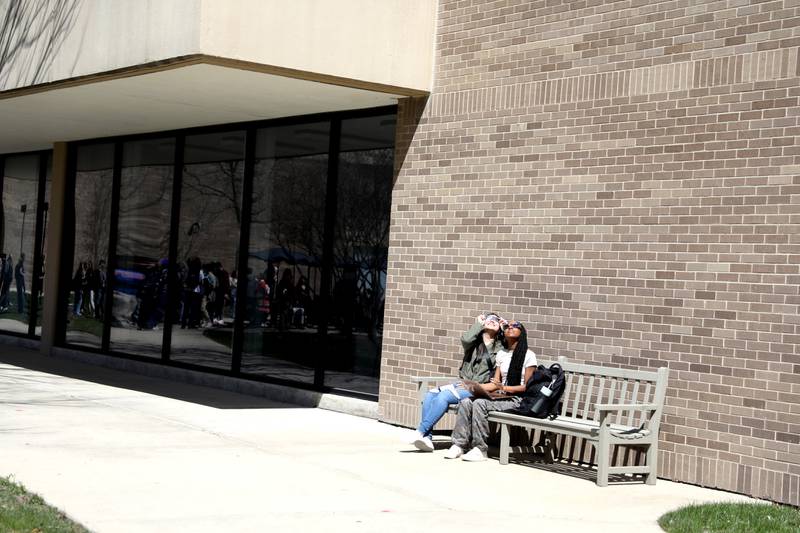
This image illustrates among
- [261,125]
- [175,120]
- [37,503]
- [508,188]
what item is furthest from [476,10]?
[37,503]

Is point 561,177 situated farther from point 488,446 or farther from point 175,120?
point 175,120

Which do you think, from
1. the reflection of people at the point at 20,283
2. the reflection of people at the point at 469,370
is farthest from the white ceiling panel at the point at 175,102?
the reflection of people at the point at 20,283

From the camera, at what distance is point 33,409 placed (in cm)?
1158

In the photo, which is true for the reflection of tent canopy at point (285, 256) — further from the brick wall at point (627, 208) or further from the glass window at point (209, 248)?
the brick wall at point (627, 208)

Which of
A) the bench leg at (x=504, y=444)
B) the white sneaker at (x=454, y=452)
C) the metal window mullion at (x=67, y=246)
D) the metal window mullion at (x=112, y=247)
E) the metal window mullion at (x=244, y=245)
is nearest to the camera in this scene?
the bench leg at (x=504, y=444)

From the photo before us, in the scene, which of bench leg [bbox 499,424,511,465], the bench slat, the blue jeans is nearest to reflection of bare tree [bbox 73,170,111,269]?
the blue jeans

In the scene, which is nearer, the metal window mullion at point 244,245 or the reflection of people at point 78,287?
the metal window mullion at point 244,245

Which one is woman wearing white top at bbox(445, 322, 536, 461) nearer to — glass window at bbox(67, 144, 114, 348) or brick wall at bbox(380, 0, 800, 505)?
brick wall at bbox(380, 0, 800, 505)

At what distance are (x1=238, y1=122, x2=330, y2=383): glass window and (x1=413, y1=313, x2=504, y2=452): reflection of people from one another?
11.1 feet

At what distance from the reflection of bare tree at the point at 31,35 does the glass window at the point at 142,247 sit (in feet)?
9.67

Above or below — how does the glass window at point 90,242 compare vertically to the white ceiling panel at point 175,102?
below

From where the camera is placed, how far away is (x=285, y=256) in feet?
46.4

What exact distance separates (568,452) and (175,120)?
7.56 meters

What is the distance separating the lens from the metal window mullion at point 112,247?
1766cm
